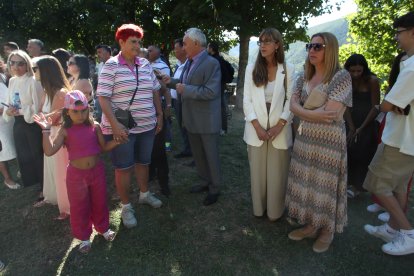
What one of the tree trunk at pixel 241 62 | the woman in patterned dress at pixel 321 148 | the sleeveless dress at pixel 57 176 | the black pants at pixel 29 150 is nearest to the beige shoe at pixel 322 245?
the woman in patterned dress at pixel 321 148

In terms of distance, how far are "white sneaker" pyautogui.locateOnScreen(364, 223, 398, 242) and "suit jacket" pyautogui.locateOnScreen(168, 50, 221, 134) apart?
203cm

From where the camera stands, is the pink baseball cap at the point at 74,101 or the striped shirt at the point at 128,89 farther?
the striped shirt at the point at 128,89

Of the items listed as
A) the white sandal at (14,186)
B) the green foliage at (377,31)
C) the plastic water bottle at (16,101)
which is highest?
the green foliage at (377,31)

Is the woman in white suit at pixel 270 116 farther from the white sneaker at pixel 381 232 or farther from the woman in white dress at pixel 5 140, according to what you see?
the woman in white dress at pixel 5 140

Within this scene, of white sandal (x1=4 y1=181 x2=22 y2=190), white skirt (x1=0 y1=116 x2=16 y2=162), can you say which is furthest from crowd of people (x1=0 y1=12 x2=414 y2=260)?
white sandal (x1=4 y1=181 x2=22 y2=190)

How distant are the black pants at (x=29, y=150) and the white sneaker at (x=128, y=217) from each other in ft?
5.09

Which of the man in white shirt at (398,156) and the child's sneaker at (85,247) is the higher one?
the man in white shirt at (398,156)

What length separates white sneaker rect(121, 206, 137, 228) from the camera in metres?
3.39

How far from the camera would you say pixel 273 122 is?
3.09m

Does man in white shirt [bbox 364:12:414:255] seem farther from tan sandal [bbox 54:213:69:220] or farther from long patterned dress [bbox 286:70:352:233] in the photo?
tan sandal [bbox 54:213:69:220]

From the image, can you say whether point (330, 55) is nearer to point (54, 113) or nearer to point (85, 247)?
point (54, 113)

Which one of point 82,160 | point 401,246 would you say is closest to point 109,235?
point 82,160

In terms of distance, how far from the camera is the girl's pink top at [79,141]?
2785 mm

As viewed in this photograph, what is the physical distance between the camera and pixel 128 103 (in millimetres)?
3145
